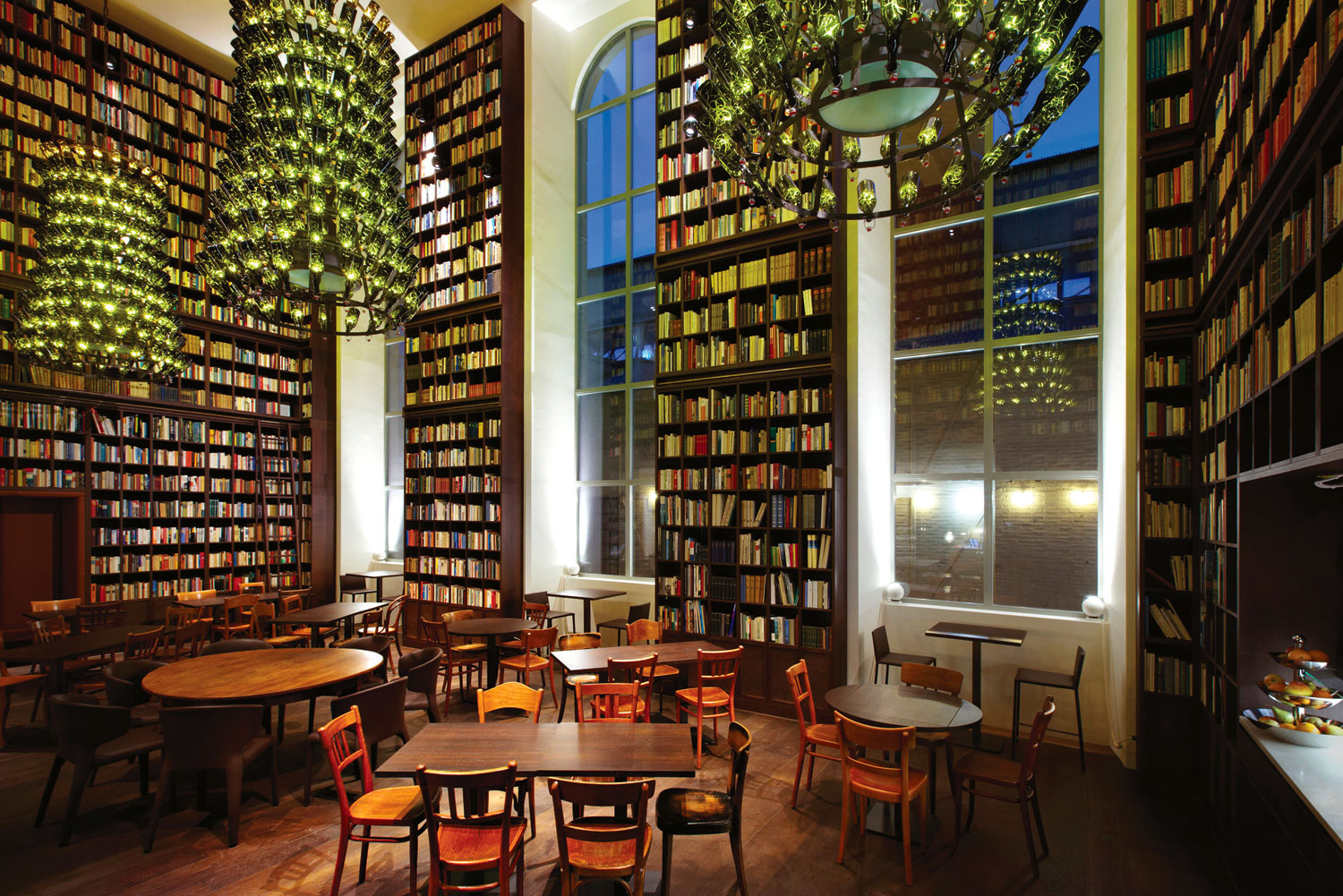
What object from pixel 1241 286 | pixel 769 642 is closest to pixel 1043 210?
pixel 1241 286

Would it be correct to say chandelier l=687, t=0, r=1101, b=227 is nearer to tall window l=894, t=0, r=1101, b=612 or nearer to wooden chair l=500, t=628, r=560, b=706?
tall window l=894, t=0, r=1101, b=612

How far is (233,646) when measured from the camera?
5.66 meters

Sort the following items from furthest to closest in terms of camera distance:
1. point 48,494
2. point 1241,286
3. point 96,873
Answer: point 48,494 < point 96,873 < point 1241,286

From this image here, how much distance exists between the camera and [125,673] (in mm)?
4934

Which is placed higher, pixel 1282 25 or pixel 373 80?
pixel 373 80

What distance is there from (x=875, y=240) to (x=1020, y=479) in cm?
277

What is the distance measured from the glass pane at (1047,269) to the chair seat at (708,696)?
439 centimetres

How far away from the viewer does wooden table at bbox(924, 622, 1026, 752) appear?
5.18 metres

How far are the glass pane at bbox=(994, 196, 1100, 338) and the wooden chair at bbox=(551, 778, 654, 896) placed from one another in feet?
18.7

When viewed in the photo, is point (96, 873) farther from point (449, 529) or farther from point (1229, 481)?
point (1229, 481)

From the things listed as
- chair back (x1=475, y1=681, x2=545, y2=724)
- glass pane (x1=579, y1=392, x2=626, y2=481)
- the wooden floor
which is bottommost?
the wooden floor

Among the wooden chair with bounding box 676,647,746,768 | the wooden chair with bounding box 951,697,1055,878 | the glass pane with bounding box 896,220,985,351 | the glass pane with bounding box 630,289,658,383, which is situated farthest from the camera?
the glass pane with bounding box 630,289,658,383

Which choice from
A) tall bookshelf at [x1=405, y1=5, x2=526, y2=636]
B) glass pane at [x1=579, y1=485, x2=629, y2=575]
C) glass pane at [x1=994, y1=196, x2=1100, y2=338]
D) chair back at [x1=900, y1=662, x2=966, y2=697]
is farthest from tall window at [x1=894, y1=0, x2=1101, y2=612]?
tall bookshelf at [x1=405, y1=5, x2=526, y2=636]

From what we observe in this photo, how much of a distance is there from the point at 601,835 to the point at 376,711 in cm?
225
